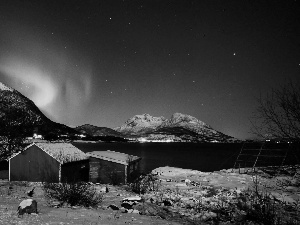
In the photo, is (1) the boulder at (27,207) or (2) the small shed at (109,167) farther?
(2) the small shed at (109,167)

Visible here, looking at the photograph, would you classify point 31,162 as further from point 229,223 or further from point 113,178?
point 229,223

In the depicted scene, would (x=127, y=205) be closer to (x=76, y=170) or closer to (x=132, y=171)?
(x=76, y=170)

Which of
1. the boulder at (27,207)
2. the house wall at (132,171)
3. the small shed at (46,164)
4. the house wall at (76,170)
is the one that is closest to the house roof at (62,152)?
the small shed at (46,164)

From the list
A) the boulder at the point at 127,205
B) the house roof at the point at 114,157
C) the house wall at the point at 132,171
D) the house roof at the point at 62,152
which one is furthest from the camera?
the house wall at the point at 132,171

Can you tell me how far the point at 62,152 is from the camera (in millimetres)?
29109

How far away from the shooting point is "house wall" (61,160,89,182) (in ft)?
92.0

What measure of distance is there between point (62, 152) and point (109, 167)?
610 centimetres

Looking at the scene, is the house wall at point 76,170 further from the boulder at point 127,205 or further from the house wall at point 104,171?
the boulder at point 127,205

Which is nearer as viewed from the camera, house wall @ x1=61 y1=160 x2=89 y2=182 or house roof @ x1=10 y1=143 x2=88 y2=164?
house wall @ x1=61 y1=160 x2=89 y2=182

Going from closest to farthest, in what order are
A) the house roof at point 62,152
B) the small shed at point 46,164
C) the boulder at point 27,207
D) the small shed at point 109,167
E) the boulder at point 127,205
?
1. the boulder at point 27,207
2. the boulder at point 127,205
3. the small shed at point 46,164
4. the house roof at point 62,152
5. the small shed at point 109,167

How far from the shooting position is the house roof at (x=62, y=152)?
1113 inches

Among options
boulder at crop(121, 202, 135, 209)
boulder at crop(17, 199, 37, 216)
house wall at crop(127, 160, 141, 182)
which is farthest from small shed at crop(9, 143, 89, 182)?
boulder at crop(17, 199, 37, 216)

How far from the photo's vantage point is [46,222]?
7574 mm

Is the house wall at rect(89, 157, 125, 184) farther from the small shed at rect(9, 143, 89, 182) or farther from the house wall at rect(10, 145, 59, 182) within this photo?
the house wall at rect(10, 145, 59, 182)
